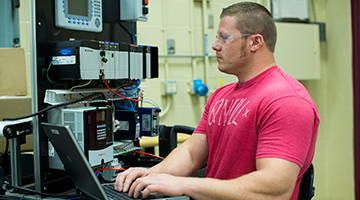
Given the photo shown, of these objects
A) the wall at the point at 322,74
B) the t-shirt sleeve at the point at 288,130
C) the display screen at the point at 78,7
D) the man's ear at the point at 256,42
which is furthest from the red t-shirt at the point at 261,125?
the wall at the point at 322,74

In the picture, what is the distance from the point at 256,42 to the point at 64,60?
769 millimetres

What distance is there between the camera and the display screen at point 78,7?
150cm

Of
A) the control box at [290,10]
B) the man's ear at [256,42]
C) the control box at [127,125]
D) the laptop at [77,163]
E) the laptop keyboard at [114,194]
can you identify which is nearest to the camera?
the laptop at [77,163]

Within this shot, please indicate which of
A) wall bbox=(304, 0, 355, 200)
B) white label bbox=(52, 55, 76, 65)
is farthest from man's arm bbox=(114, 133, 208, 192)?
wall bbox=(304, 0, 355, 200)

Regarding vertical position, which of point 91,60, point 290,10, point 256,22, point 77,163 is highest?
point 290,10

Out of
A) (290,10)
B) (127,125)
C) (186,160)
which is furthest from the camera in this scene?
(290,10)

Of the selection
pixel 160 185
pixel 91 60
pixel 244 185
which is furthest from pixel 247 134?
pixel 91 60

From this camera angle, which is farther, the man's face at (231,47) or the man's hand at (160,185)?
the man's face at (231,47)

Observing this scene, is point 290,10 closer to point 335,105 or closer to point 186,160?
point 335,105

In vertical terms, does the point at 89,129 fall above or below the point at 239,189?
above

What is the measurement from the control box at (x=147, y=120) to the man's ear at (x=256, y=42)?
25.5 inches

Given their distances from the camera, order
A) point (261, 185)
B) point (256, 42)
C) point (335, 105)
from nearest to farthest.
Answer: point (261, 185) < point (256, 42) < point (335, 105)

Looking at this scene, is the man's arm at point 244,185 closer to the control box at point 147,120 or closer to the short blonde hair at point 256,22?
the short blonde hair at point 256,22

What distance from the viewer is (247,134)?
1.21 metres
